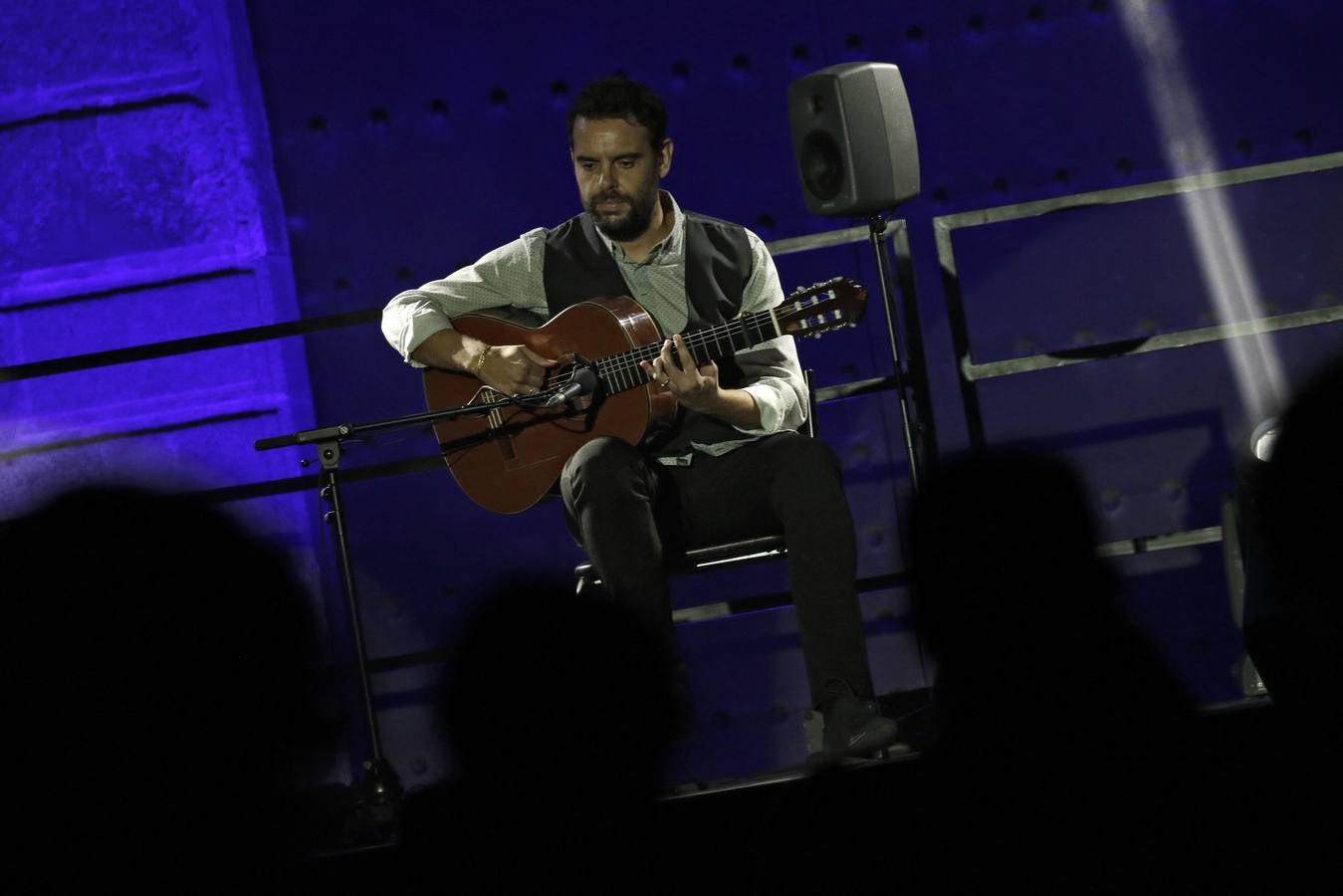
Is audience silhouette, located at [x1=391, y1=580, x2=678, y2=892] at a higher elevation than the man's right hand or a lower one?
lower

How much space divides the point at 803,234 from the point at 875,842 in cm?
185

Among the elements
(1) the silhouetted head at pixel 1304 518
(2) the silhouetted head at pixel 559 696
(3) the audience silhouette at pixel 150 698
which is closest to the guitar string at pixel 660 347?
(2) the silhouetted head at pixel 559 696

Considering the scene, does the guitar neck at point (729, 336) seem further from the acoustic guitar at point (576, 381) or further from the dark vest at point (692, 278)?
the dark vest at point (692, 278)

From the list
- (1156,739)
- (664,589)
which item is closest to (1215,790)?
(1156,739)

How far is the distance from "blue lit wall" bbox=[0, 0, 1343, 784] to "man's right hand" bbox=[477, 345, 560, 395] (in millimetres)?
765

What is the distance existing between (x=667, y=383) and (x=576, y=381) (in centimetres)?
16

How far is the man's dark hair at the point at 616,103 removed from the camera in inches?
93.3

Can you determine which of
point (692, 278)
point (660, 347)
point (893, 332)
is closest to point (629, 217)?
point (692, 278)

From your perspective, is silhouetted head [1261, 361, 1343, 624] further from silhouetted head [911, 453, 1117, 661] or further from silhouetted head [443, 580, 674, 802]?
silhouetted head [443, 580, 674, 802]

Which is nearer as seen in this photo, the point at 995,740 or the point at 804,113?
the point at 995,740

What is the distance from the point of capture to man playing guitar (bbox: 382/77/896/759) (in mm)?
2064

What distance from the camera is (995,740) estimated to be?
1698 mm

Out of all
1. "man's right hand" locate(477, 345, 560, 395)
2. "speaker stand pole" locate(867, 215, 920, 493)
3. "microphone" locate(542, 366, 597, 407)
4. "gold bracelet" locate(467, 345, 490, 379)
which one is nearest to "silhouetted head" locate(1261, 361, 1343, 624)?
"speaker stand pole" locate(867, 215, 920, 493)

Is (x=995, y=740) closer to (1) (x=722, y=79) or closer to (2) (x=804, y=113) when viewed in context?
(2) (x=804, y=113)
